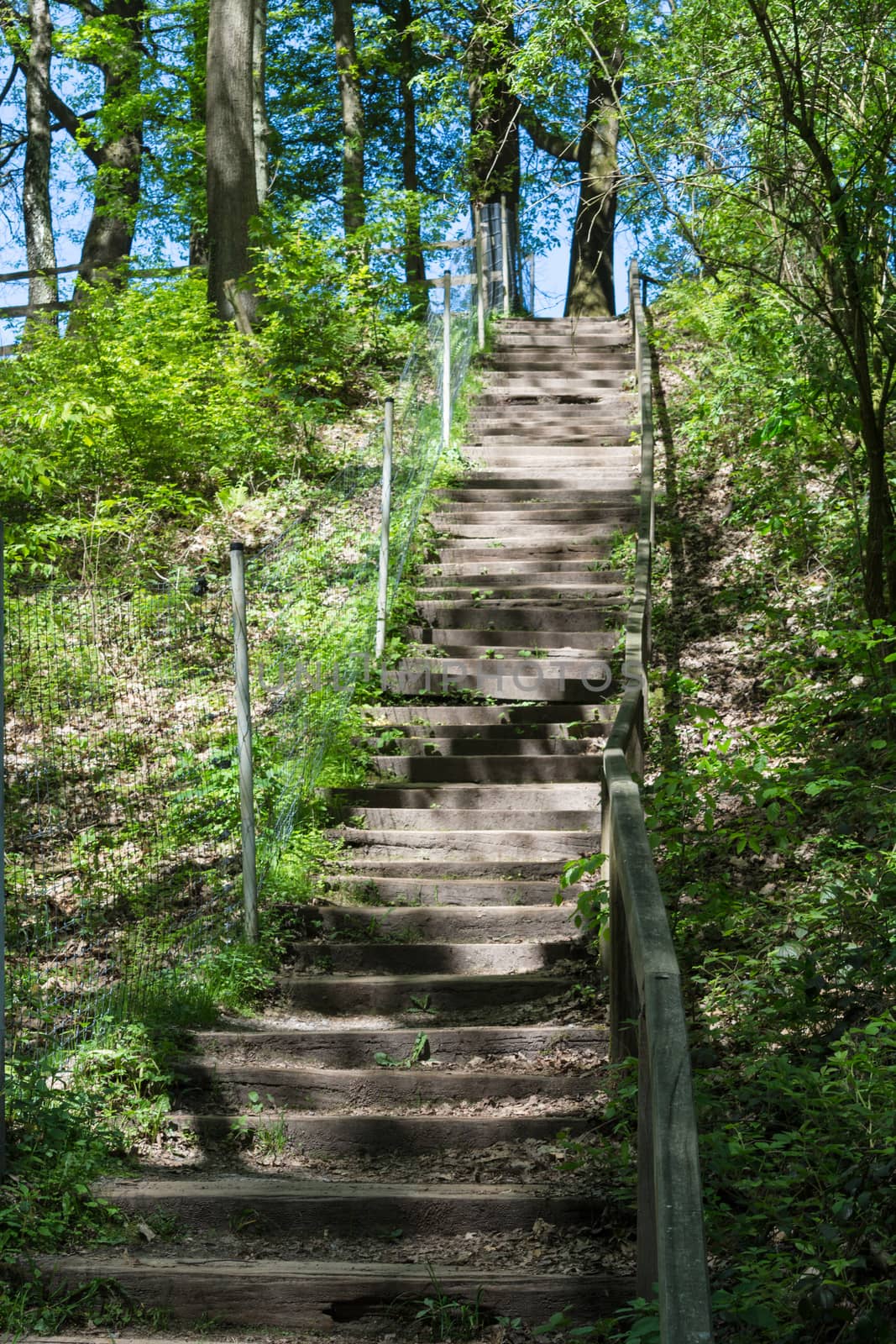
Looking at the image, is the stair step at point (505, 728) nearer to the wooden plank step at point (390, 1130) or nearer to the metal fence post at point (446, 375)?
the wooden plank step at point (390, 1130)

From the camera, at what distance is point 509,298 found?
58.2ft

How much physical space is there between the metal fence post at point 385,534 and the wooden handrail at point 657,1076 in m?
3.74

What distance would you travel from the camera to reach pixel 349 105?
59.0 feet

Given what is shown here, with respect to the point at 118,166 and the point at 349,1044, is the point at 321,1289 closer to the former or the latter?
the point at 349,1044

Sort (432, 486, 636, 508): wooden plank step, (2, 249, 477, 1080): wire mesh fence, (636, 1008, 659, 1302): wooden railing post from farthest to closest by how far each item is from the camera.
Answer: (432, 486, 636, 508): wooden plank step → (2, 249, 477, 1080): wire mesh fence → (636, 1008, 659, 1302): wooden railing post

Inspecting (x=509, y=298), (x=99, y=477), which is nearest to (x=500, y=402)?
(x=99, y=477)

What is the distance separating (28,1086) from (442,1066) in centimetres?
157

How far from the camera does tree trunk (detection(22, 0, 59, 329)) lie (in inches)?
640

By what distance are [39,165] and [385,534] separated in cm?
1072

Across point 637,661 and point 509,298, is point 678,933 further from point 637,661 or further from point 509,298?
point 509,298

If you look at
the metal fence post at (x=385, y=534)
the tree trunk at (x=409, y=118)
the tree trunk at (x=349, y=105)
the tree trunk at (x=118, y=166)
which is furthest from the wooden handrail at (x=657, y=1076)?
the tree trunk at (x=118, y=166)

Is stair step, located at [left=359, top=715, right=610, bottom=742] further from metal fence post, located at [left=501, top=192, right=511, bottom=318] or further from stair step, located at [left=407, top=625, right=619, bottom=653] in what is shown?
metal fence post, located at [left=501, top=192, right=511, bottom=318]

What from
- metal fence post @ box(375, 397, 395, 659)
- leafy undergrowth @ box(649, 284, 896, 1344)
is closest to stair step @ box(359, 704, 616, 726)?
leafy undergrowth @ box(649, 284, 896, 1344)

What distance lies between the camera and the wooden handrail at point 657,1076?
1.80m
